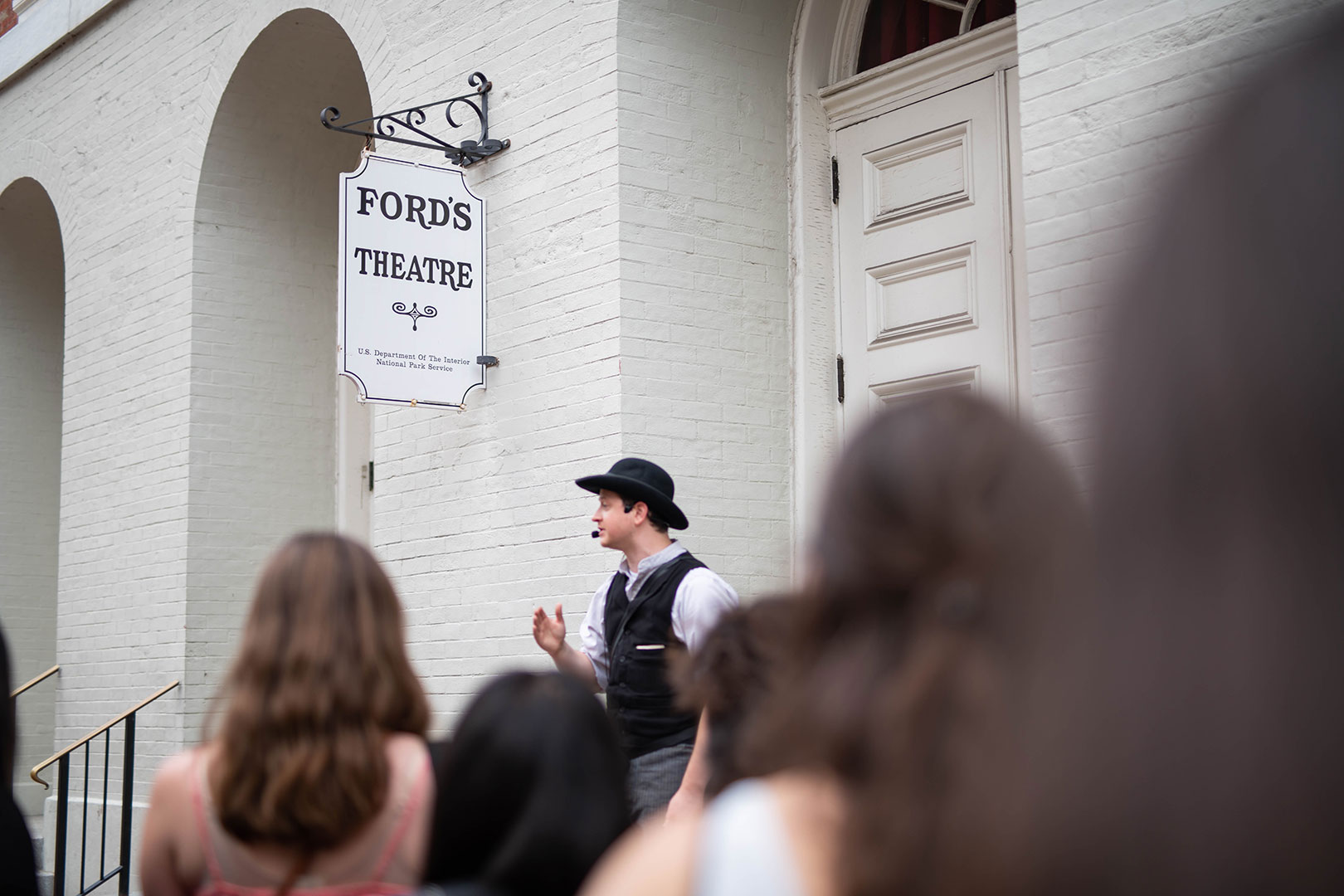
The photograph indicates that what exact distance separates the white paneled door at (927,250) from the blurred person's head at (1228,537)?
4816 mm

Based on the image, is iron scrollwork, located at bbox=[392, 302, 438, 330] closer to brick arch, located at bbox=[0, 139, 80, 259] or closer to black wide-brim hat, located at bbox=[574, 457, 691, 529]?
black wide-brim hat, located at bbox=[574, 457, 691, 529]

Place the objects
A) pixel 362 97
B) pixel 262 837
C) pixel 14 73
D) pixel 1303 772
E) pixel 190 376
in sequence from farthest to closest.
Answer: pixel 14 73
pixel 362 97
pixel 190 376
pixel 262 837
pixel 1303 772

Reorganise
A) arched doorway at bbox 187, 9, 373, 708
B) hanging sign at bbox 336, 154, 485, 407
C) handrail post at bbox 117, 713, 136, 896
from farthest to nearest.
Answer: arched doorway at bbox 187, 9, 373, 708 → handrail post at bbox 117, 713, 136, 896 → hanging sign at bbox 336, 154, 485, 407

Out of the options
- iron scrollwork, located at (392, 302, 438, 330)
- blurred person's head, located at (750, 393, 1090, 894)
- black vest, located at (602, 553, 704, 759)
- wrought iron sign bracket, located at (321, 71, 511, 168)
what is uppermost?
wrought iron sign bracket, located at (321, 71, 511, 168)

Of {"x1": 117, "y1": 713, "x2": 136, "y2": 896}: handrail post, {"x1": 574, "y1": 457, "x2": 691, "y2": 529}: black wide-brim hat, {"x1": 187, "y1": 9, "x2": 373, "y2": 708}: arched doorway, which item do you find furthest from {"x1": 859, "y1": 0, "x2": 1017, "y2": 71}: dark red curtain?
{"x1": 117, "y1": 713, "x2": 136, "y2": 896}: handrail post

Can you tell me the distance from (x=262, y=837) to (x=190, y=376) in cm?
692

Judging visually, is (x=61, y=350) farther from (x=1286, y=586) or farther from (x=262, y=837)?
(x=1286, y=586)

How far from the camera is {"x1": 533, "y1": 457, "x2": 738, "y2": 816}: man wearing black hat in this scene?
14.7ft

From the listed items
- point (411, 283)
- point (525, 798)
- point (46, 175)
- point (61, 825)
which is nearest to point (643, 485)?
point (411, 283)

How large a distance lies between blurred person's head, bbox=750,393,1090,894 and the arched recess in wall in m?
11.6

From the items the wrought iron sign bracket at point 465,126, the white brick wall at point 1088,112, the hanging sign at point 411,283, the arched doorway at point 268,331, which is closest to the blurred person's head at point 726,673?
the white brick wall at point 1088,112

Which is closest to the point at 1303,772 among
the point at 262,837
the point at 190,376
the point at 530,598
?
the point at 262,837

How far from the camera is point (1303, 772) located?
0.68m

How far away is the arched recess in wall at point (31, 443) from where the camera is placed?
1136 centimetres
